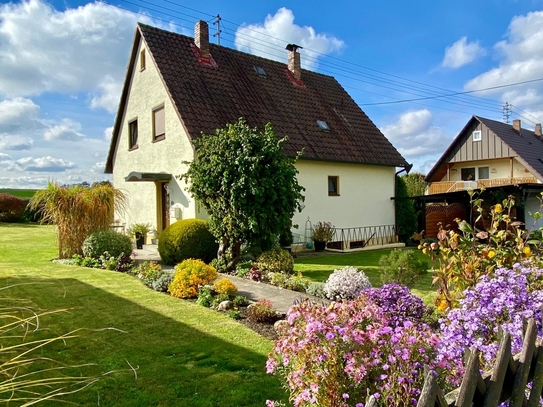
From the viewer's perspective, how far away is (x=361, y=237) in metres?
17.0

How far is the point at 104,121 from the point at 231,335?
15.6m

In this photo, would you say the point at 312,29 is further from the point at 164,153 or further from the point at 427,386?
the point at 427,386

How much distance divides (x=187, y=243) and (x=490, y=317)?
887 centimetres

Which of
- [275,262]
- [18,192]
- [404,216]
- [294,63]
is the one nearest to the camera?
[275,262]

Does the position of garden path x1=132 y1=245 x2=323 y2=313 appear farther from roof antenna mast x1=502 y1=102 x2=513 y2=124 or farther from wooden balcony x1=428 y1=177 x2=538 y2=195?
roof antenna mast x1=502 y1=102 x2=513 y2=124

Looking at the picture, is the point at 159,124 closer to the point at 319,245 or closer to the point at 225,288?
the point at 319,245

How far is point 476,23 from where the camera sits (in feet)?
40.5

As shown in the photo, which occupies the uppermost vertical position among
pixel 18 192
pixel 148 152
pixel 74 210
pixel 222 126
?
pixel 222 126

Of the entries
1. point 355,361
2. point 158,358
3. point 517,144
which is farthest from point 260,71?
point 517,144

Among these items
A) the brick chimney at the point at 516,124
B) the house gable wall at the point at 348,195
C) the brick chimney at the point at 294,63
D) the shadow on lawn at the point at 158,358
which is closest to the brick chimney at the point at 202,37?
the brick chimney at the point at 294,63

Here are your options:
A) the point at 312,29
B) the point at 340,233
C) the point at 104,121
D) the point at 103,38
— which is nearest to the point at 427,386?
the point at 103,38

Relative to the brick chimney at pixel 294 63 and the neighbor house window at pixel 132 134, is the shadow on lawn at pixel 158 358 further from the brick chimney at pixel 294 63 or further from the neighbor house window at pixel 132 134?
the brick chimney at pixel 294 63

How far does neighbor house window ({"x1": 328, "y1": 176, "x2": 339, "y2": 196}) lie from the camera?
16.2m

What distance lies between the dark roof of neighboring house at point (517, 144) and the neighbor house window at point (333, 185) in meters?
15.8
